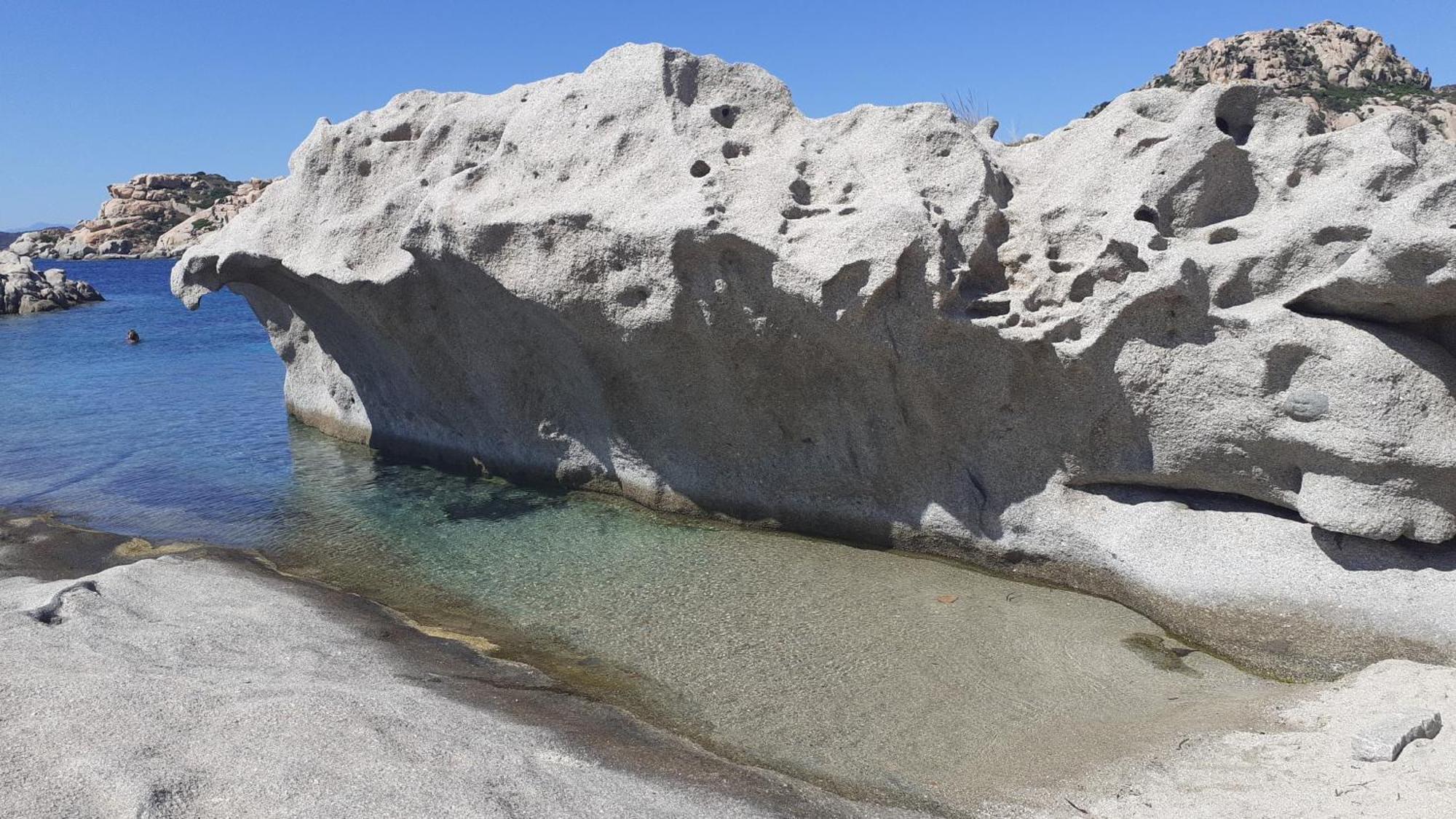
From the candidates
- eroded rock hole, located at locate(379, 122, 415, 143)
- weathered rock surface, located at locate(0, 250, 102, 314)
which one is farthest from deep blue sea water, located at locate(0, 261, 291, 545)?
weathered rock surface, located at locate(0, 250, 102, 314)

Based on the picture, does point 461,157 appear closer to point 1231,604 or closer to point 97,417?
point 1231,604

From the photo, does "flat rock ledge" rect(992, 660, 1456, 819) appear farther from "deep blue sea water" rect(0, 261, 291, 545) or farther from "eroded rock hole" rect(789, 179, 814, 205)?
"deep blue sea water" rect(0, 261, 291, 545)

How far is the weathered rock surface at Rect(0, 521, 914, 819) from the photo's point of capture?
3928 mm

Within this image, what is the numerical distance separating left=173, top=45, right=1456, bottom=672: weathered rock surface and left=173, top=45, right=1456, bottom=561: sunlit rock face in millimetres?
24

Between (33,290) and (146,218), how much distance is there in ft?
190

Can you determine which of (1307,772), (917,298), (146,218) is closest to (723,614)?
(917,298)

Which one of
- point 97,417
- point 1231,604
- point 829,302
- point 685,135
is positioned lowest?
point 97,417

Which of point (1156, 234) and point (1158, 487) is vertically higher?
point (1156, 234)

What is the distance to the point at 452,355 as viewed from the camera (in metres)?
10.1

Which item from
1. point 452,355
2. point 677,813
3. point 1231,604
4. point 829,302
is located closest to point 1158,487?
point 1231,604

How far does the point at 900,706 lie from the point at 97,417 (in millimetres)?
13782

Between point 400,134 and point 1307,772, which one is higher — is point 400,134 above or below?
above

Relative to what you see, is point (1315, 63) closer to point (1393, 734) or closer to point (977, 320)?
point (977, 320)

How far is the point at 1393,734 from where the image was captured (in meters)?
4.46
